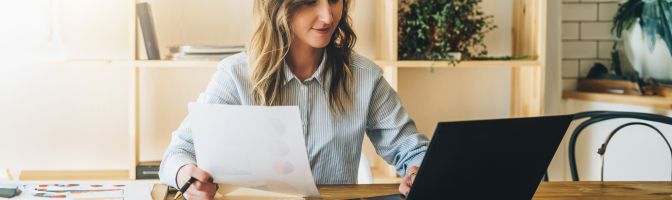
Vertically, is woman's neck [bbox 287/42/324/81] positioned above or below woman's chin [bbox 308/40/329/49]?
below

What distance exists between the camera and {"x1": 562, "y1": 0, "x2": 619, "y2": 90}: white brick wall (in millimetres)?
3246

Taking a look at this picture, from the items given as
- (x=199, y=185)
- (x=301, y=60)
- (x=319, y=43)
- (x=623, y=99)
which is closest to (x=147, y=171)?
(x=301, y=60)

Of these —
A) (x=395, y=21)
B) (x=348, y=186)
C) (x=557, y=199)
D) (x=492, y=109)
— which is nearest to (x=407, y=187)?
(x=348, y=186)

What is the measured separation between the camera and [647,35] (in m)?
2.89

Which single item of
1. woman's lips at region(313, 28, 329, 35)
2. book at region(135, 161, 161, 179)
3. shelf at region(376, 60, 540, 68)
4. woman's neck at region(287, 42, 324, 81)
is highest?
woman's lips at region(313, 28, 329, 35)

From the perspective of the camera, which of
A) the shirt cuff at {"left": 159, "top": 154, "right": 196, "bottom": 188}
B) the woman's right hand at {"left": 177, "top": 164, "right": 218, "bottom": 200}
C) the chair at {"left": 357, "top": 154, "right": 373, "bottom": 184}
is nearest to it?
the woman's right hand at {"left": 177, "top": 164, "right": 218, "bottom": 200}

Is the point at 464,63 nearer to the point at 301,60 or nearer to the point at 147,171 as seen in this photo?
the point at 301,60

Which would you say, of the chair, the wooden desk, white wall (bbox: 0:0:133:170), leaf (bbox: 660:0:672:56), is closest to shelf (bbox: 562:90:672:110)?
leaf (bbox: 660:0:672:56)

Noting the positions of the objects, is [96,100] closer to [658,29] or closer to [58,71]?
[58,71]

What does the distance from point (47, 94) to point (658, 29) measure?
7.67 feet

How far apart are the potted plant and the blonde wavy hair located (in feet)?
4.42

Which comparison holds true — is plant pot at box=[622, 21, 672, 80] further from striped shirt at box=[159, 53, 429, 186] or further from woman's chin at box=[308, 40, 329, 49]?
woman's chin at box=[308, 40, 329, 49]

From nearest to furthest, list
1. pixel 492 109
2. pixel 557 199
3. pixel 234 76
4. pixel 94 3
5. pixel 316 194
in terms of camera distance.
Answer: pixel 316 194, pixel 557 199, pixel 234 76, pixel 94 3, pixel 492 109

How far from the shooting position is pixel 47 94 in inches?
125
